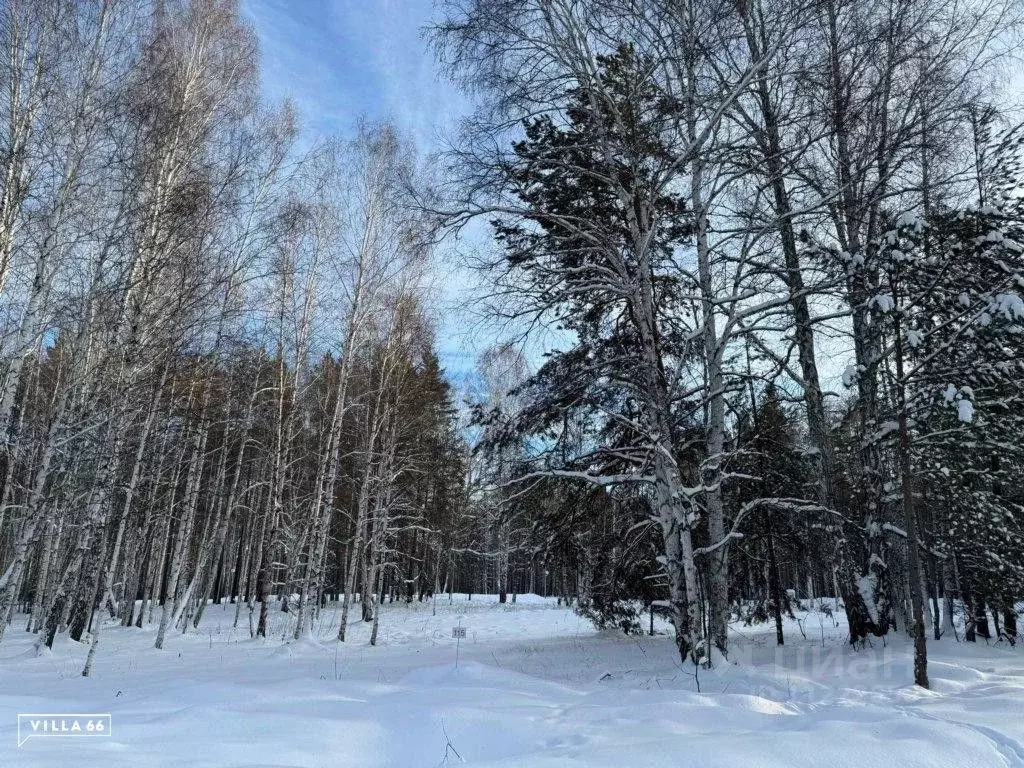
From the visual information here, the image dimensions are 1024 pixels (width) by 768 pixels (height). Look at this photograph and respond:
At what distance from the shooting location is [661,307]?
8.76 m

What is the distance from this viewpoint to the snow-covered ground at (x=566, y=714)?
3143 millimetres

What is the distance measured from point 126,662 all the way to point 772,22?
13844 mm

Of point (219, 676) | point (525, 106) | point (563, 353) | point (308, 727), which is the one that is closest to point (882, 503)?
point (563, 353)

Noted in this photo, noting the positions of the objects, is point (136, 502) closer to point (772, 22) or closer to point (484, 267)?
point (484, 267)

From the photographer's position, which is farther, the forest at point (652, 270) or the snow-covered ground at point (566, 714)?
the forest at point (652, 270)
